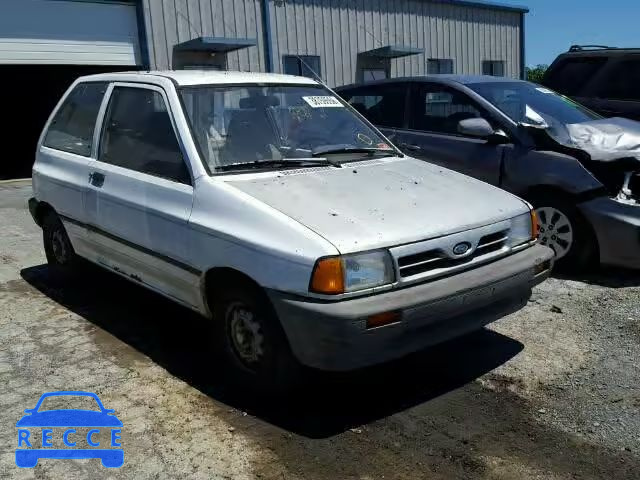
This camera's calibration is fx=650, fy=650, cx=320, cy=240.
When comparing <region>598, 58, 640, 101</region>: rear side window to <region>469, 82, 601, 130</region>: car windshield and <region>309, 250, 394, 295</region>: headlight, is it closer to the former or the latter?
<region>469, 82, 601, 130</region>: car windshield

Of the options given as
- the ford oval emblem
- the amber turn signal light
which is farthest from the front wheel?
the amber turn signal light

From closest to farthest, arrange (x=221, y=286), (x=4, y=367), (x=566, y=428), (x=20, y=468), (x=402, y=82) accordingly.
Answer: (x=20, y=468) < (x=566, y=428) < (x=221, y=286) < (x=4, y=367) < (x=402, y=82)

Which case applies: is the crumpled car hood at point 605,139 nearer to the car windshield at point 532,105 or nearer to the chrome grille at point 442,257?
the car windshield at point 532,105

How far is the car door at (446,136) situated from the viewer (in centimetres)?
575

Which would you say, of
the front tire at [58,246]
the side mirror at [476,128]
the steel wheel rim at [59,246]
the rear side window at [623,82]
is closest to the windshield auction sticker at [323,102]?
the side mirror at [476,128]

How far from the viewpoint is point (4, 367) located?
4.00 meters

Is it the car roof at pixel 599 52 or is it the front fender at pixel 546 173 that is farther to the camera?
the car roof at pixel 599 52

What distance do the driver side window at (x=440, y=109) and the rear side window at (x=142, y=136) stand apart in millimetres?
2983

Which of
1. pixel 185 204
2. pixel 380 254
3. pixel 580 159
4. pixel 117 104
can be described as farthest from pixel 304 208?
pixel 580 159

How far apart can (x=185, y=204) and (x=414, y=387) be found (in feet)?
5.39

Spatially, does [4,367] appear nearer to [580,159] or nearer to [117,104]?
[117,104]

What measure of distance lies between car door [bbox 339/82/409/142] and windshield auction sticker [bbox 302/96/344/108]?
1714 mm

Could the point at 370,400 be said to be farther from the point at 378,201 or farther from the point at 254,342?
the point at 378,201

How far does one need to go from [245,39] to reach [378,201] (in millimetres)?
10952
